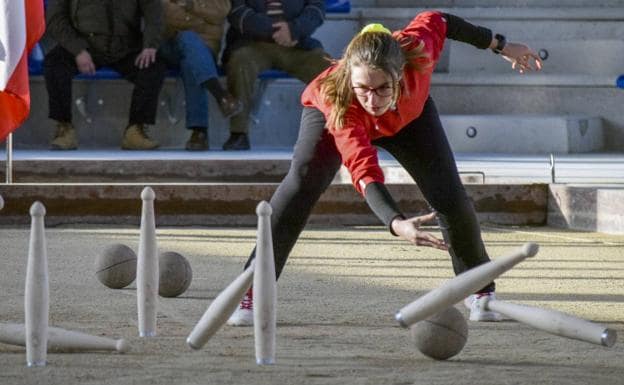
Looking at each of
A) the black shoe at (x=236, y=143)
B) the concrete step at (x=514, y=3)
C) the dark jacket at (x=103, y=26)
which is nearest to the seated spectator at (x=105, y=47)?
the dark jacket at (x=103, y=26)

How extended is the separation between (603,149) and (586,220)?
4078mm

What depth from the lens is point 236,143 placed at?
38.4ft

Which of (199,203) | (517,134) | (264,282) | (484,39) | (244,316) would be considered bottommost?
(517,134)

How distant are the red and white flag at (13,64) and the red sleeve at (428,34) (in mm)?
2859

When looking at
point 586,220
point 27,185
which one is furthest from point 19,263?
point 586,220

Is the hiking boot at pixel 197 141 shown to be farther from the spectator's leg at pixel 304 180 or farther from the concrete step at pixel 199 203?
the spectator's leg at pixel 304 180

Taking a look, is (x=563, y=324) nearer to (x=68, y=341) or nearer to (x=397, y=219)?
(x=397, y=219)

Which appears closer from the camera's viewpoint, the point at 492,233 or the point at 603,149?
the point at 492,233

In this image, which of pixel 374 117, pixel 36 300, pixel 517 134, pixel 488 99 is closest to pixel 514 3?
pixel 488 99

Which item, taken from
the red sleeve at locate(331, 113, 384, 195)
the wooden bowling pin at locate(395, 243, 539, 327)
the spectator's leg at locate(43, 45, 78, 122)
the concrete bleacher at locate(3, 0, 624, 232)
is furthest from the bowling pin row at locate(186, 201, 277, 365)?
the spectator's leg at locate(43, 45, 78, 122)

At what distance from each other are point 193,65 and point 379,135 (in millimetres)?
6651

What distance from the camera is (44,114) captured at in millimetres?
12453

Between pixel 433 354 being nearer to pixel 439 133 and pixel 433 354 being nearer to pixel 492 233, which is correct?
pixel 439 133

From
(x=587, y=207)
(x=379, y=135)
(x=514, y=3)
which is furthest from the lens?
(x=514, y=3)
